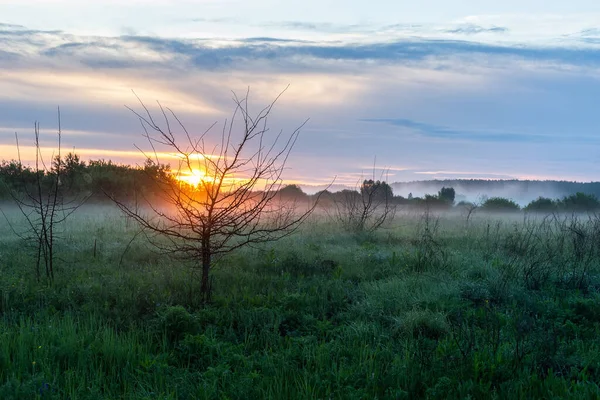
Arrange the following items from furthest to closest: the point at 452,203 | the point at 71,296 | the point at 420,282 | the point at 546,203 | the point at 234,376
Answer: the point at 452,203, the point at 546,203, the point at 420,282, the point at 71,296, the point at 234,376

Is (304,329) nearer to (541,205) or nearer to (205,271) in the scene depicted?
(205,271)

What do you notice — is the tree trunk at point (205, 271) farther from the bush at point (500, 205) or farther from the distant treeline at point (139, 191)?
the bush at point (500, 205)

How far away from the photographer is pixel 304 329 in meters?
6.86

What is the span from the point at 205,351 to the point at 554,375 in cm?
403

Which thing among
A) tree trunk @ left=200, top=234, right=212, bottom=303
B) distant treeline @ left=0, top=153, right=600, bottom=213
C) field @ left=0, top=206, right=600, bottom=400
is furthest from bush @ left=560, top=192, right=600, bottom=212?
tree trunk @ left=200, top=234, right=212, bottom=303

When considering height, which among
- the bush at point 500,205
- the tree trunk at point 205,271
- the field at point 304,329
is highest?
the bush at point 500,205

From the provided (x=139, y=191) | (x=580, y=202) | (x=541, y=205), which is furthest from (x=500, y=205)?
(x=139, y=191)

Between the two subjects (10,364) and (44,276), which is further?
(44,276)

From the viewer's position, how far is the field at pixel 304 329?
4.95 meters

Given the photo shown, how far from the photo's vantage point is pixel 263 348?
6168 mm

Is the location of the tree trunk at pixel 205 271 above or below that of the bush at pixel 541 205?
below

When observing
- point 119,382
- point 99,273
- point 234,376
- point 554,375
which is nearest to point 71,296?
point 99,273

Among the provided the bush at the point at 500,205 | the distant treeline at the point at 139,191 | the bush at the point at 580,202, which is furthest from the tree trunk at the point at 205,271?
the bush at the point at 580,202

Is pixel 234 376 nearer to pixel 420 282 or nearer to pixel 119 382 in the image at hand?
pixel 119 382
